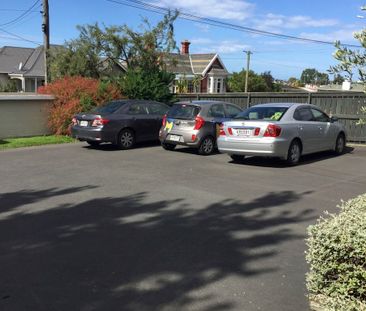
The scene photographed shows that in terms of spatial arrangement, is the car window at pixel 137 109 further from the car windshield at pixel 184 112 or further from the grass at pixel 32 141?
the grass at pixel 32 141

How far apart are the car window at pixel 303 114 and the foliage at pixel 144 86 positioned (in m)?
7.66

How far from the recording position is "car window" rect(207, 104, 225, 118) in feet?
40.5

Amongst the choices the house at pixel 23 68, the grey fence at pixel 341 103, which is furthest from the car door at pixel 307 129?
the house at pixel 23 68

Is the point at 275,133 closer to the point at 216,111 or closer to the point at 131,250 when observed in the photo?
the point at 216,111

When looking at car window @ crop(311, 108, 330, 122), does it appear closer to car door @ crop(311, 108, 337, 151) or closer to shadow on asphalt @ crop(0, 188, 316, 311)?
car door @ crop(311, 108, 337, 151)

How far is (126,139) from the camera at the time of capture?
13398 mm

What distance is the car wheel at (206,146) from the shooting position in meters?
12.1

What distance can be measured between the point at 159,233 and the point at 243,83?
52466 mm

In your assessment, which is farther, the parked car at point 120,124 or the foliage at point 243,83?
the foliage at point 243,83

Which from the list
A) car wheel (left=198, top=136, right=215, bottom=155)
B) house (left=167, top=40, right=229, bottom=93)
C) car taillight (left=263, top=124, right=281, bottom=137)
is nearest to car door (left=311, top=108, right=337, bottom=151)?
car taillight (left=263, top=124, right=281, bottom=137)

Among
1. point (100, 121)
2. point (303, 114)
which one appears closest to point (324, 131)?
point (303, 114)

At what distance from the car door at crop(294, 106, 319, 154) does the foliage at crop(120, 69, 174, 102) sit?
770 centimetres

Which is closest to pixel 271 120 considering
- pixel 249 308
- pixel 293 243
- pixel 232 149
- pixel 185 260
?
pixel 232 149

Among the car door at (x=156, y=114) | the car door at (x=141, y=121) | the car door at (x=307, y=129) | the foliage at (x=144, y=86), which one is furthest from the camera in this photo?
the foliage at (x=144, y=86)
